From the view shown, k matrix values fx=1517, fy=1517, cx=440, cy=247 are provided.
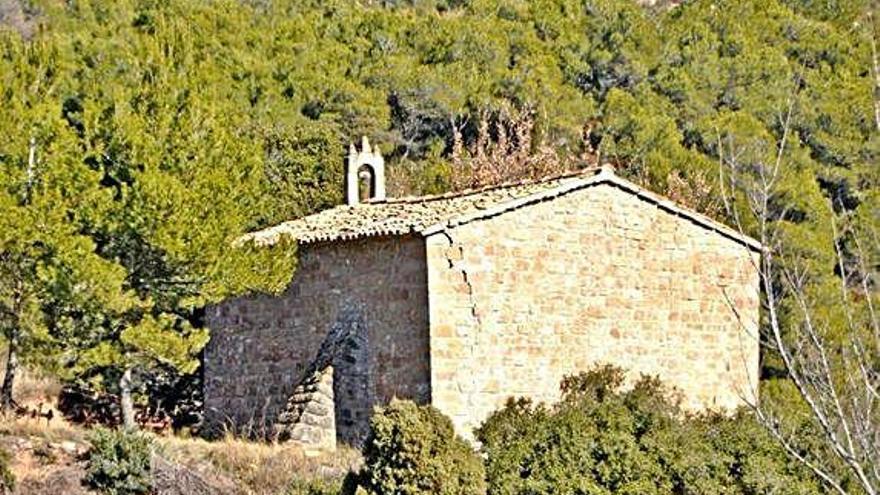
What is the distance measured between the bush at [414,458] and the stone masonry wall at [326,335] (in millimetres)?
2155

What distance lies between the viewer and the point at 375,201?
77.3 ft

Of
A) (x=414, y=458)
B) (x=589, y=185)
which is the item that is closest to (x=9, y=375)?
(x=414, y=458)

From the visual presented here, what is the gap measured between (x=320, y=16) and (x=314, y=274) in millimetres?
28451

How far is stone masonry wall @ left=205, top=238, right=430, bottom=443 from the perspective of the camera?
19.3 meters

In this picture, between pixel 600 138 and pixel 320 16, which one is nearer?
pixel 600 138

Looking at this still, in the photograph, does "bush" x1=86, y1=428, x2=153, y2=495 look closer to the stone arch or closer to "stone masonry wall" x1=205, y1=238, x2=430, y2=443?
the stone arch

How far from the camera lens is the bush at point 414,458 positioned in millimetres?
16312

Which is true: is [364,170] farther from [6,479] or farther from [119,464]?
[6,479]

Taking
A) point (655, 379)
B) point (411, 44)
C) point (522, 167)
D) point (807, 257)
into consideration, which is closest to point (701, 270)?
point (655, 379)

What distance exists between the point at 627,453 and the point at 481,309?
109 inches

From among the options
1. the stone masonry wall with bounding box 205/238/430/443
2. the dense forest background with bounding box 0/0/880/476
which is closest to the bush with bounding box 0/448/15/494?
the dense forest background with bounding box 0/0/880/476

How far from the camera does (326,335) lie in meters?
20.8

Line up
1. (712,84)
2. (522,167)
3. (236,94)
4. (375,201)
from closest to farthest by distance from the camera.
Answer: (375,201), (522,167), (236,94), (712,84)

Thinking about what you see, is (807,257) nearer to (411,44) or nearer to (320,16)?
(411,44)
